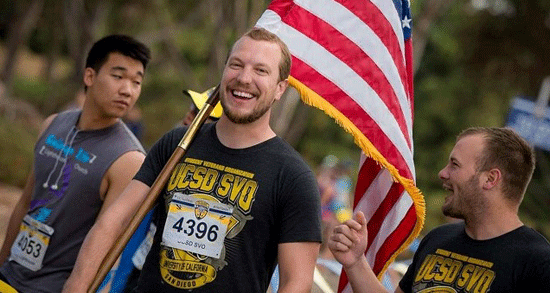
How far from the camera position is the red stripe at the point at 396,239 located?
17.5 ft

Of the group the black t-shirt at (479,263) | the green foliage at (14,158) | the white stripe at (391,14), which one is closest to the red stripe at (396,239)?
the black t-shirt at (479,263)

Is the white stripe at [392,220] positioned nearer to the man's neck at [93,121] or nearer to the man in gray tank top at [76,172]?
the man in gray tank top at [76,172]

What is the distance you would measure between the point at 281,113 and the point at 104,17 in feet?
59.5

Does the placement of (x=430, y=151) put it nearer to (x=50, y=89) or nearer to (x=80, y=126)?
(x=50, y=89)

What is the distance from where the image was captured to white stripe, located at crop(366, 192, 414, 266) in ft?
17.4

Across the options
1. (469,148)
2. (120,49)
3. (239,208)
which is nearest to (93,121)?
(120,49)

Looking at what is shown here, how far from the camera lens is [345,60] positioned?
538cm

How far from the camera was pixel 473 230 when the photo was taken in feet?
15.2

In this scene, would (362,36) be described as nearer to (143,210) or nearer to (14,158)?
(143,210)

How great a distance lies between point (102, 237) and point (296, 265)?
830 millimetres

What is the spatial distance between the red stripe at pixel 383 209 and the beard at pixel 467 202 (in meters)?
0.67

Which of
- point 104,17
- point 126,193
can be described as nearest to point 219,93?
point 126,193

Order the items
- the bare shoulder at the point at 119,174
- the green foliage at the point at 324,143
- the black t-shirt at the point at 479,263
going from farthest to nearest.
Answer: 1. the green foliage at the point at 324,143
2. the bare shoulder at the point at 119,174
3. the black t-shirt at the point at 479,263

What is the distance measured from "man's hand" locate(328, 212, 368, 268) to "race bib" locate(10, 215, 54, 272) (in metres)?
1.71
